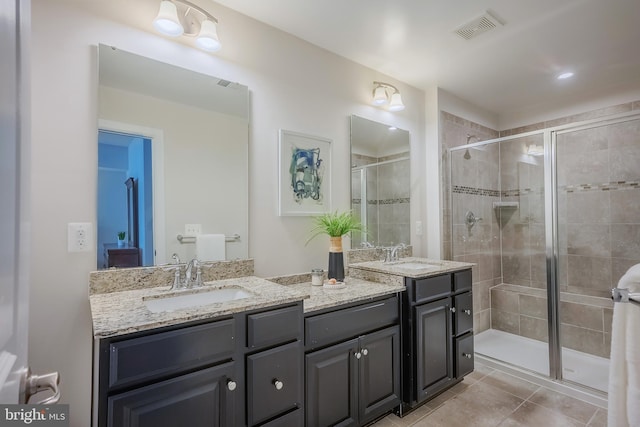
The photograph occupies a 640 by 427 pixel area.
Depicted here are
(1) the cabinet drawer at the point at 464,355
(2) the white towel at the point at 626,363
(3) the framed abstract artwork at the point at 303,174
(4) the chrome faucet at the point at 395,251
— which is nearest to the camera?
(2) the white towel at the point at 626,363

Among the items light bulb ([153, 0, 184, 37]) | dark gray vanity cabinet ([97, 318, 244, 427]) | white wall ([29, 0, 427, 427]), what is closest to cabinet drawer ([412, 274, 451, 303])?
white wall ([29, 0, 427, 427])

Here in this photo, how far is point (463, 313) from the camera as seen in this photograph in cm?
234

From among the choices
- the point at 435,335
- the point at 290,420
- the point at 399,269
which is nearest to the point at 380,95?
the point at 399,269

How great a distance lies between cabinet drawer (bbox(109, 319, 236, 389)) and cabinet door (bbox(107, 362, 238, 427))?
1.6 inches

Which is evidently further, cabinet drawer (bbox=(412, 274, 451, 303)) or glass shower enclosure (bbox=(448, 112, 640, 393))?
glass shower enclosure (bbox=(448, 112, 640, 393))

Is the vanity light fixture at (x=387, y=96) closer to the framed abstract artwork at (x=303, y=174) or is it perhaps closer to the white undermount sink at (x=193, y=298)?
the framed abstract artwork at (x=303, y=174)

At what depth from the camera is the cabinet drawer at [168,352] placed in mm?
1066

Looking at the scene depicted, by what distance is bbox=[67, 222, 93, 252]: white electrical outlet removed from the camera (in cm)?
145

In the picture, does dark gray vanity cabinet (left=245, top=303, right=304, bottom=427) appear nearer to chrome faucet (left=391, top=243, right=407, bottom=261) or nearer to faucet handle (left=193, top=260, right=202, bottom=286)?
faucet handle (left=193, top=260, right=202, bottom=286)

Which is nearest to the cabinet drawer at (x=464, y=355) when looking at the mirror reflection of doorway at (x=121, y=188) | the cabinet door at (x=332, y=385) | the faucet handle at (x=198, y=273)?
the cabinet door at (x=332, y=385)

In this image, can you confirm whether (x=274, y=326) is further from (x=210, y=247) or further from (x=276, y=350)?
(x=210, y=247)

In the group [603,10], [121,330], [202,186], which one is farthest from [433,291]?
[603,10]

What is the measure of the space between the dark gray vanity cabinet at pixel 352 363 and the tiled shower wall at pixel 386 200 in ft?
2.50

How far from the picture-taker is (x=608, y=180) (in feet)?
9.21
